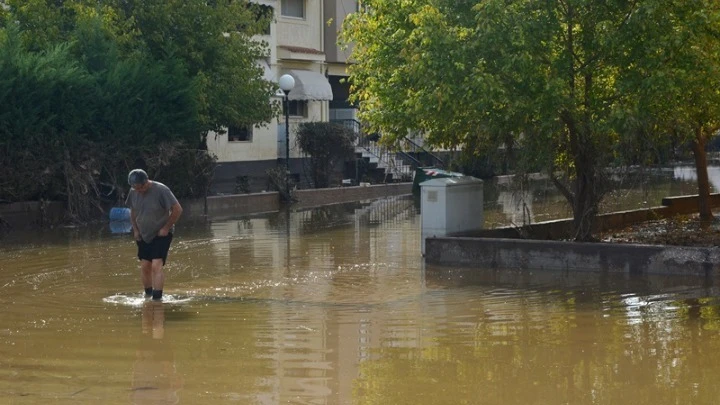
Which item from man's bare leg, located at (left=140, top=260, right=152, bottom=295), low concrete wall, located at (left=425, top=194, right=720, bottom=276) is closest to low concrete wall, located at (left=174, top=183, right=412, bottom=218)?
low concrete wall, located at (left=425, top=194, right=720, bottom=276)

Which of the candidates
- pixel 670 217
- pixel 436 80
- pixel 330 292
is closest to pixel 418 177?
pixel 670 217

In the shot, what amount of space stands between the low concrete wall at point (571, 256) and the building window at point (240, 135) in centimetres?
2343

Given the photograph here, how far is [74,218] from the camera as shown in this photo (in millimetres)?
26828

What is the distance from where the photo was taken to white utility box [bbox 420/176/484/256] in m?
18.5

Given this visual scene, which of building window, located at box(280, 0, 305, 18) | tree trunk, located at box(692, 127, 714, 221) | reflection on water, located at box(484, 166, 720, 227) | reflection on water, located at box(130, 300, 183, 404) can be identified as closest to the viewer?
reflection on water, located at box(130, 300, 183, 404)

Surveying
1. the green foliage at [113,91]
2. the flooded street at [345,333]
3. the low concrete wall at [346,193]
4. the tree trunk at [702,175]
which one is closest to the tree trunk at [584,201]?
the flooded street at [345,333]

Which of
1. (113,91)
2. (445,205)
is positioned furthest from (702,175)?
(113,91)

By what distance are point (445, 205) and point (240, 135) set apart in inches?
935

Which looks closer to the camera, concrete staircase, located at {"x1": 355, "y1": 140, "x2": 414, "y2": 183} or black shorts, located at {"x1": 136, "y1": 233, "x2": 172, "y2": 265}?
black shorts, located at {"x1": 136, "y1": 233, "x2": 172, "y2": 265}

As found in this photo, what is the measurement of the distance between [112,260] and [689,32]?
9051 mm

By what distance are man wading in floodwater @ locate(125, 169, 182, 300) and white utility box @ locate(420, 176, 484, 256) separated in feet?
16.7

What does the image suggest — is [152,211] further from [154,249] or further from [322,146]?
[322,146]

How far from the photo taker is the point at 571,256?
17.0m

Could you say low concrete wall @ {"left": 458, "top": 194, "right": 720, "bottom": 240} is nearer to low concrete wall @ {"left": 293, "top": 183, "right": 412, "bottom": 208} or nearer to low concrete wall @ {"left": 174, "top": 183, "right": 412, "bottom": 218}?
low concrete wall @ {"left": 174, "top": 183, "right": 412, "bottom": 218}
